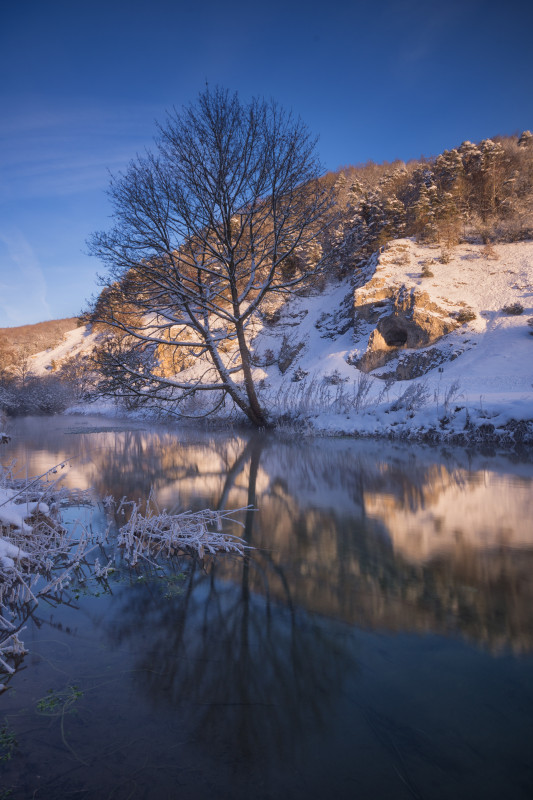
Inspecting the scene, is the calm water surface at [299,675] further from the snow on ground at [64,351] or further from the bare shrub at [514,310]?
the snow on ground at [64,351]

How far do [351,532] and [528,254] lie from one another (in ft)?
69.1

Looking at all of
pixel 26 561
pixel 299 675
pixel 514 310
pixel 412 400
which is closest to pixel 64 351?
pixel 514 310

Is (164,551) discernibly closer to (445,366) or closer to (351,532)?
(351,532)

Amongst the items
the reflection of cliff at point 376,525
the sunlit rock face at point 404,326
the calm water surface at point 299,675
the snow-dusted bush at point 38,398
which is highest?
the sunlit rock face at point 404,326

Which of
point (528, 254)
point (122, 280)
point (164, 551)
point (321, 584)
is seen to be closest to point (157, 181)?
point (122, 280)

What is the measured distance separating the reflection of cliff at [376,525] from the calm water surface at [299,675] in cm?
2

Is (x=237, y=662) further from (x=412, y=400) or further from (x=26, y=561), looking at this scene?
(x=412, y=400)

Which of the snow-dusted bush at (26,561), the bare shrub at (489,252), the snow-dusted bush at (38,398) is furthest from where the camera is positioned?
the snow-dusted bush at (38,398)

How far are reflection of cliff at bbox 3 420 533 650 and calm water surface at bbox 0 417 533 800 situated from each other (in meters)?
0.02

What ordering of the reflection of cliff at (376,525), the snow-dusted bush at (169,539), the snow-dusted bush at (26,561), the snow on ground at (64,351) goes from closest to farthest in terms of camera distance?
1. the snow-dusted bush at (26,561)
2. the reflection of cliff at (376,525)
3. the snow-dusted bush at (169,539)
4. the snow on ground at (64,351)

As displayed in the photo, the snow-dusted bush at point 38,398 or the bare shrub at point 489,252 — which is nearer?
the bare shrub at point 489,252

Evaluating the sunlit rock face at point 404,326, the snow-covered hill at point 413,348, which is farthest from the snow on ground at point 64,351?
the sunlit rock face at point 404,326

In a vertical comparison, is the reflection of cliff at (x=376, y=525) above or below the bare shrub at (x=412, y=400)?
below

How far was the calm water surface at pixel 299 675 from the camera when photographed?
1.42 m
